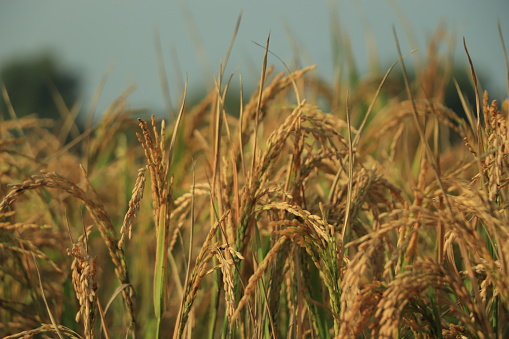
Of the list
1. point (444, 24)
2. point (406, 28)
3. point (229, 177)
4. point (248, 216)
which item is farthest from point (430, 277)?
point (444, 24)

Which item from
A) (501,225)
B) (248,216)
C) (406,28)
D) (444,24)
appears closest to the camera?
(501,225)

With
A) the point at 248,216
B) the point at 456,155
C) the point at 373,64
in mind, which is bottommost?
the point at 456,155

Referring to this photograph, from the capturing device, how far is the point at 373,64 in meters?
4.25

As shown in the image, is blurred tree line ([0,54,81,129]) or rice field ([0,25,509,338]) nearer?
rice field ([0,25,509,338])

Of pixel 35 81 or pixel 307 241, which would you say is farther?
pixel 35 81

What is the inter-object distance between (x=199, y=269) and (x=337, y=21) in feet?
8.78

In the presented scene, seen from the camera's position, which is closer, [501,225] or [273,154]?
[501,225]

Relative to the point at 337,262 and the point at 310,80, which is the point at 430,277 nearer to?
the point at 337,262

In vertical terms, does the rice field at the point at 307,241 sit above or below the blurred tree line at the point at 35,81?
above

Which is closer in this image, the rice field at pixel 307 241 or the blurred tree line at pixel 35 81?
the rice field at pixel 307 241

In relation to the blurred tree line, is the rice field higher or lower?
higher

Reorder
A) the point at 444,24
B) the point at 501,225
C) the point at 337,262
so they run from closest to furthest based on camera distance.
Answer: the point at 501,225
the point at 337,262
the point at 444,24

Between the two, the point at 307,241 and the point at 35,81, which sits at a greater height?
the point at 307,241

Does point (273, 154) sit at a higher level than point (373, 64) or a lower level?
higher
